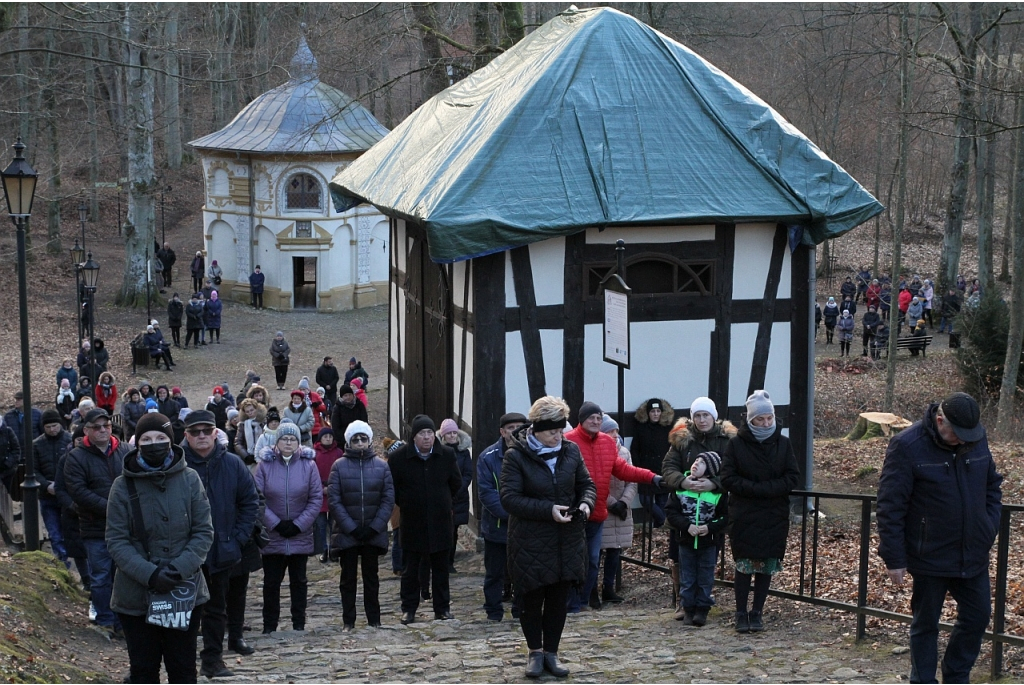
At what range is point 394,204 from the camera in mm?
12492

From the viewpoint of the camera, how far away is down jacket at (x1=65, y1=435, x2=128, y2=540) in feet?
27.1

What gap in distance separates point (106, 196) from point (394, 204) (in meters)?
37.6

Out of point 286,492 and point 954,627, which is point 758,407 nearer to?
point 954,627

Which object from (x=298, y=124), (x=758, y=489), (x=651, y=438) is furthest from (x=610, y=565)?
(x=298, y=124)

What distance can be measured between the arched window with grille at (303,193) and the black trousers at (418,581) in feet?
88.9

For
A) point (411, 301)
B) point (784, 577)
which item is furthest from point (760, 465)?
point (411, 301)

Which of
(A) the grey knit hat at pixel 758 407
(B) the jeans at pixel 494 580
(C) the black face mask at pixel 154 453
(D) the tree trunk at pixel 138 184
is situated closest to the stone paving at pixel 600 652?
(B) the jeans at pixel 494 580

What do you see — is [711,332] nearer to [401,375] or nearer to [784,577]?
[784,577]

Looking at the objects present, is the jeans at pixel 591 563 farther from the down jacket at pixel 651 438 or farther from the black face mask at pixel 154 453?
the black face mask at pixel 154 453

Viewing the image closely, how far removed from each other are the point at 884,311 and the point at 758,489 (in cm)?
2822

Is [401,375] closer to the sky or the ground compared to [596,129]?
closer to the ground

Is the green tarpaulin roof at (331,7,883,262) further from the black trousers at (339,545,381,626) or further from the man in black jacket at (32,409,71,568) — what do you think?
the man in black jacket at (32,409,71,568)

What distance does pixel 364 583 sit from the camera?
876cm

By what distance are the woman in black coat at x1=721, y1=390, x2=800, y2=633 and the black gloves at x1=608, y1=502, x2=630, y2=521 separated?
1.35m
